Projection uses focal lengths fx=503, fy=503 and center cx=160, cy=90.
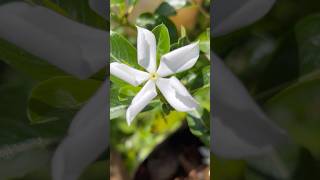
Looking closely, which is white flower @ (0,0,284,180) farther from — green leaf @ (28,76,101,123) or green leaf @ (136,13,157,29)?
green leaf @ (136,13,157,29)

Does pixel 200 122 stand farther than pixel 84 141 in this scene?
Yes

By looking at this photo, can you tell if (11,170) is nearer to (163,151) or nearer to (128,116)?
(128,116)

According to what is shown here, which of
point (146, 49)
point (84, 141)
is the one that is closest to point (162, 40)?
point (146, 49)

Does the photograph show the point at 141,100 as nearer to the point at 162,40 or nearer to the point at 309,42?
the point at 162,40

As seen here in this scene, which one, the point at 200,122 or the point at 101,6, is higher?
the point at 101,6

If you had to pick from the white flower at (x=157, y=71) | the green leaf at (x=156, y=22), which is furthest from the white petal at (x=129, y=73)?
the green leaf at (x=156, y=22)

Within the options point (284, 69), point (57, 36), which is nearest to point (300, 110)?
point (284, 69)

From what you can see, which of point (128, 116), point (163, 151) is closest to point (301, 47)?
point (128, 116)
